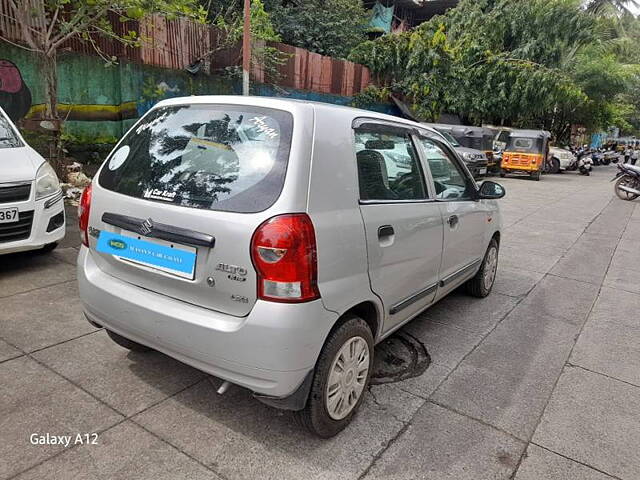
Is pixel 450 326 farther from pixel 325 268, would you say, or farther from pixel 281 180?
pixel 281 180

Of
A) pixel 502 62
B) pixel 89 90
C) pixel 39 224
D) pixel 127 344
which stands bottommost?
pixel 127 344

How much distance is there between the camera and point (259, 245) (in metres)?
2.08

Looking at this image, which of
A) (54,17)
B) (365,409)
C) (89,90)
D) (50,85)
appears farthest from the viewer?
(89,90)

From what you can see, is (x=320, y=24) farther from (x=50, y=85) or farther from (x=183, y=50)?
(x=50, y=85)

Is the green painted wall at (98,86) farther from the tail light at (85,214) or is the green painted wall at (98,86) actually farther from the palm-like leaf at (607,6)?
the palm-like leaf at (607,6)

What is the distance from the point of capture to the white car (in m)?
4.17

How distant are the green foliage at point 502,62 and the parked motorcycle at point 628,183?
23.1 feet

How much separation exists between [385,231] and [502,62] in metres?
19.8

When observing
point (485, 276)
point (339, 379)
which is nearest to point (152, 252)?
point (339, 379)

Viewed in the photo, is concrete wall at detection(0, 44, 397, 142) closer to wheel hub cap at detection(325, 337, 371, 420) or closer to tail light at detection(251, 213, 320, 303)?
tail light at detection(251, 213, 320, 303)

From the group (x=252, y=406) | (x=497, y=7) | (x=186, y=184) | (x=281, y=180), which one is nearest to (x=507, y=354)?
(x=252, y=406)

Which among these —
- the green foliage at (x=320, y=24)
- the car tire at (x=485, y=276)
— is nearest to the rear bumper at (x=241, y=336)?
the car tire at (x=485, y=276)

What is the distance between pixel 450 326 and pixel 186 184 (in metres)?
2.62

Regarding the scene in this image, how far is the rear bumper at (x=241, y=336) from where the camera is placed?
Answer: 2090 millimetres
